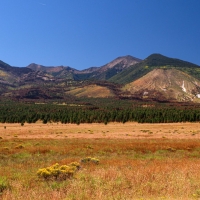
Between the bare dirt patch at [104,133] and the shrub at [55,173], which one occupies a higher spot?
the shrub at [55,173]

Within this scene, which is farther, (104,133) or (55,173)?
(104,133)

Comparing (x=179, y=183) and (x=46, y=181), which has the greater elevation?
(x=179, y=183)

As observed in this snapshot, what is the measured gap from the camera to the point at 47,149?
28.8 meters

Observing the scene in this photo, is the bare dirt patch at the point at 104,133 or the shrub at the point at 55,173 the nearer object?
the shrub at the point at 55,173

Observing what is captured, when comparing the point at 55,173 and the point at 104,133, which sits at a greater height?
the point at 55,173

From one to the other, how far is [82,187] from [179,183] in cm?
438

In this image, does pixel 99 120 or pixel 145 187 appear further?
pixel 99 120

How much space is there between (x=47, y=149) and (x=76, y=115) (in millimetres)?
123577

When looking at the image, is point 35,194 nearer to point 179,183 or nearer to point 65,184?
point 65,184

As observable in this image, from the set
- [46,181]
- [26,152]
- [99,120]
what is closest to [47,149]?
[26,152]

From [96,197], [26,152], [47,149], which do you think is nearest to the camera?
[96,197]

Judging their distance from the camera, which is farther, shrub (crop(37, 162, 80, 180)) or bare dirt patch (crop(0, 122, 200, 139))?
bare dirt patch (crop(0, 122, 200, 139))

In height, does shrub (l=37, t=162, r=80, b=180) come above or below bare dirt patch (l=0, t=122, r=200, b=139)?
above

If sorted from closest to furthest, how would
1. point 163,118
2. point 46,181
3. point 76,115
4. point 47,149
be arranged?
point 46,181 → point 47,149 → point 163,118 → point 76,115
